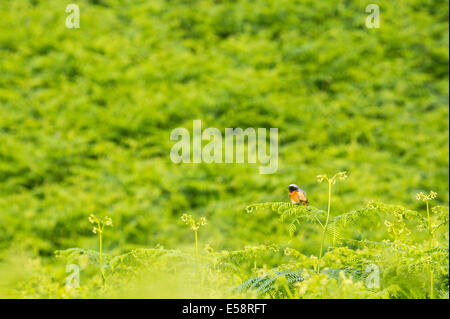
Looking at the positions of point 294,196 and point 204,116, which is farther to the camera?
point 204,116

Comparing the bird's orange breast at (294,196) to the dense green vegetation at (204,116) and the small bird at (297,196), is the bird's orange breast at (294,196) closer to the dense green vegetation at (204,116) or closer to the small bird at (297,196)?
the small bird at (297,196)

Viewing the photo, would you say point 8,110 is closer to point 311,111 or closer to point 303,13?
point 311,111

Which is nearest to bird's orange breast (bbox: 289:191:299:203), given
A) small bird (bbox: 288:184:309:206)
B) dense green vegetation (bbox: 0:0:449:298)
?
small bird (bbox: 288:184:309:206)

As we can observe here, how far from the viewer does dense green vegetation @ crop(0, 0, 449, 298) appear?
228 inches

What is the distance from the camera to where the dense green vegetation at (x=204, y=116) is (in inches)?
228

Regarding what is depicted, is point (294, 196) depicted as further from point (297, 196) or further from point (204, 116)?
point (204, 116)

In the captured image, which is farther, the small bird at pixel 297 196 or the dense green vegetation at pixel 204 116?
the dense green vegetation at pixel 204 116

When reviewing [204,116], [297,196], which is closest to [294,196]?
[297,196]

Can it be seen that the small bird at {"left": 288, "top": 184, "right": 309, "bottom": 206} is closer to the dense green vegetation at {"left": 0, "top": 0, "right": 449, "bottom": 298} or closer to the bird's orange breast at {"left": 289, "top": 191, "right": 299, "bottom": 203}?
the bird's orange breast at {"left": 289, "top": 191, "right": 299, "bottom": 203}

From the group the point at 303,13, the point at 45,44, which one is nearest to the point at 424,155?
the point at 303,13

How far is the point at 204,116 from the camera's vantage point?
7.74m

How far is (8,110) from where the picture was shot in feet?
26.8

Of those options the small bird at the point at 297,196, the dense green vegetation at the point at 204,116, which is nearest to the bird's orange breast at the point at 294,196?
the small bird at the point at 297,196

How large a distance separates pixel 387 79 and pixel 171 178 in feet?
14.4
